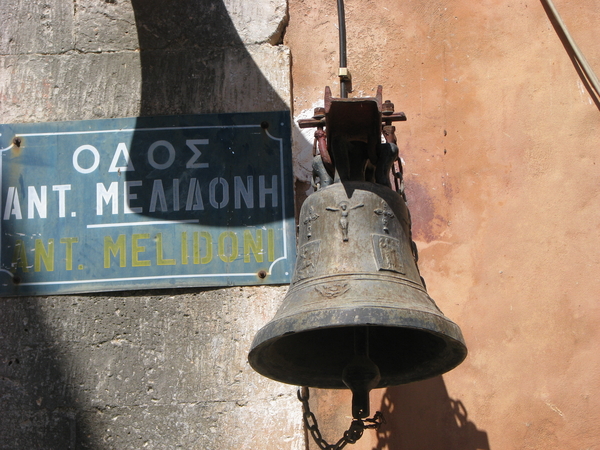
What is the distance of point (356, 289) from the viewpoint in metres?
2.02

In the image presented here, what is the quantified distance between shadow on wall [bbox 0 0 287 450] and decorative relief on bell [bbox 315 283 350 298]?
2.76ft

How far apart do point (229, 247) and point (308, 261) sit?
2.01ft

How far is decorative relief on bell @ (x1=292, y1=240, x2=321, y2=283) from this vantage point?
7.05 ft

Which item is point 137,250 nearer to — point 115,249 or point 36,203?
point 115,249

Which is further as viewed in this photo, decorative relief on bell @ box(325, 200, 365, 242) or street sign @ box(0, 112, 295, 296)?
street sign @ box(0, 112, 295, 296)

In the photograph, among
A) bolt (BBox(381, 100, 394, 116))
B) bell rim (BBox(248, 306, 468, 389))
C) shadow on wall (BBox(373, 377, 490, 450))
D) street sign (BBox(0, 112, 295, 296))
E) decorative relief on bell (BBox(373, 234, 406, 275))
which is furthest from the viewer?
street sign (BBox(0, 112, 295, 296))

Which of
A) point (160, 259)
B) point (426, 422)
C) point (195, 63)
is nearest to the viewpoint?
point (426, 422)

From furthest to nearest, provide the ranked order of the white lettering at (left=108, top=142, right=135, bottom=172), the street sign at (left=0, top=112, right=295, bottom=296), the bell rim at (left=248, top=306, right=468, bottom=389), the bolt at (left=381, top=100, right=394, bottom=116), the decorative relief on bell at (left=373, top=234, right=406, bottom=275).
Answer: the white lettering at (left=108, top=142, right=135, bottom=172), the street sign at (left=0, top=112, right=295, bottom=296), the bolt at (left=381, top=100, right=394, bottom=116), the decorative relief on bell at (left=373, top=234, right=406, bottom=275), the bell rim at (left=248, top=306, right=468, bottom=389)

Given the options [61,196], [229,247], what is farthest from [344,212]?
[61,196]

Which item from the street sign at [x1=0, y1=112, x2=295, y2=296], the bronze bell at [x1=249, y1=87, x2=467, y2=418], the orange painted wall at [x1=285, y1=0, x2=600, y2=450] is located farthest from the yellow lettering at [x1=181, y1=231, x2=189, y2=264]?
the bronze bell at [x1=249, y1=87, x2=467, y2=418]

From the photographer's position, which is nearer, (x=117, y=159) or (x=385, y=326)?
(x=385, y=326)

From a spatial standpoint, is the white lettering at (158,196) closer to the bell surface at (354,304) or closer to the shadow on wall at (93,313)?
the shadow on wall at (93,313)

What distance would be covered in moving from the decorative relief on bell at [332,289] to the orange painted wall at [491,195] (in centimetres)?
72

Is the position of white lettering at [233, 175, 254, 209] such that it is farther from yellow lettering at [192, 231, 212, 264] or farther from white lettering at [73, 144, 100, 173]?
white lettering at [73, 144, 100, 173]
